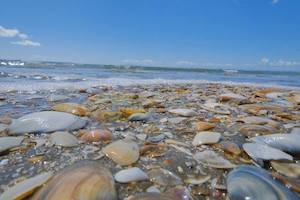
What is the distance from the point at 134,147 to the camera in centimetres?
176

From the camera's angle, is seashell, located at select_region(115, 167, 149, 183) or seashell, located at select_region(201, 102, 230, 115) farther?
seashell, located at select_region(201, 102, 230, 115)

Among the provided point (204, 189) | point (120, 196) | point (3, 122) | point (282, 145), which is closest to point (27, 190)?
point (120, 196)

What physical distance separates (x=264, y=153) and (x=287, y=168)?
16cm

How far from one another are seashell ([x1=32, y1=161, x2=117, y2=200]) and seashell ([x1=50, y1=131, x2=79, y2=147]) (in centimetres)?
48

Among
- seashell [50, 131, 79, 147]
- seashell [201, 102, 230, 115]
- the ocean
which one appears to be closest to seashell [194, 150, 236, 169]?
seashell [50, 131, 79, 147]

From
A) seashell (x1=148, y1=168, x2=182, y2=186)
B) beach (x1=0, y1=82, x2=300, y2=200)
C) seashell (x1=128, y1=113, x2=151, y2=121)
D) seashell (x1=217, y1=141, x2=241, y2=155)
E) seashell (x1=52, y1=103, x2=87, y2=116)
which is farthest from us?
seashell (x1=52, y1=103, x2=87, y2=116)

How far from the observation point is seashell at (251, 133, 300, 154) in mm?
1786

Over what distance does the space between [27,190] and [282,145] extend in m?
1.57

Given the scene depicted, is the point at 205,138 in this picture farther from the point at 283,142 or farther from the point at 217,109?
the point at 217,109

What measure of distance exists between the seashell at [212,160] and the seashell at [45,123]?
1074 mm

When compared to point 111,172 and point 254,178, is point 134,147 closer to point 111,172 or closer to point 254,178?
point 111,172

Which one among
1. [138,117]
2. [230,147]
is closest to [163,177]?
[230,147]

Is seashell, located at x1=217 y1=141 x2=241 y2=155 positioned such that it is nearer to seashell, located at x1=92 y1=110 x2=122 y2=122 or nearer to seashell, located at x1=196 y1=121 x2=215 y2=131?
seashell, located at x1=196 y1=121 x2=215 y2=131

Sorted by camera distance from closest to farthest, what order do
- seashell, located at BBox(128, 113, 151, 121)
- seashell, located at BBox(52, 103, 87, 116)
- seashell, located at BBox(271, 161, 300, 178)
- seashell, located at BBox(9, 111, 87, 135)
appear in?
seashell, located at BBox(271, 161, 300, 178), seashell, located at BBox(9, 111, 87, 135), seashell, located at BBox(128, 113, 151, 121), seashell, located at BBox(52, 103, 87, 116)
